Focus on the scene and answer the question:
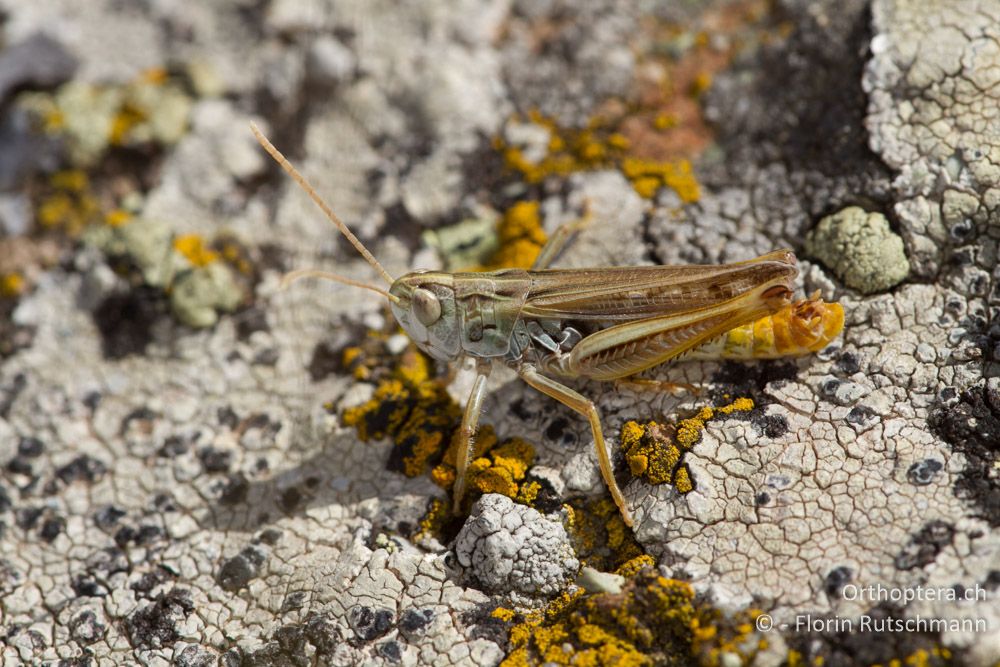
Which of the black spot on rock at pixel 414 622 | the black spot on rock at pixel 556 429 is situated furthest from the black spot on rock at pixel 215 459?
the black spot on rock at pixel 556 429

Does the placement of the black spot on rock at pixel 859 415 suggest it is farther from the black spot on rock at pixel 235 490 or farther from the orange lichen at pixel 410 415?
the black spot on rock at pixel 235 490

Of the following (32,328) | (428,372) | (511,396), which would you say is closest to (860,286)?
(511,396)

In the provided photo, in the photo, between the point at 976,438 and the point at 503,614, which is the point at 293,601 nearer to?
the point at 503,614

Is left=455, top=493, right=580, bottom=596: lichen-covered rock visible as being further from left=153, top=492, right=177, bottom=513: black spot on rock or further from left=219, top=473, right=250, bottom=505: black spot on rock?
left=153, top=492, right=177, bottom=513: black spot on rock

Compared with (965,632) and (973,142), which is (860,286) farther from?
(965,632)

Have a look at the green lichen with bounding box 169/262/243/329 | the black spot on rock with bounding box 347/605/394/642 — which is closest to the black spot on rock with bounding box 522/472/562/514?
the black spot on rock with bounding box 347/605/394/642

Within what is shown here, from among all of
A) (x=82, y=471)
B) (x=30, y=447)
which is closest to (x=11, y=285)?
(x=30, y=447)
